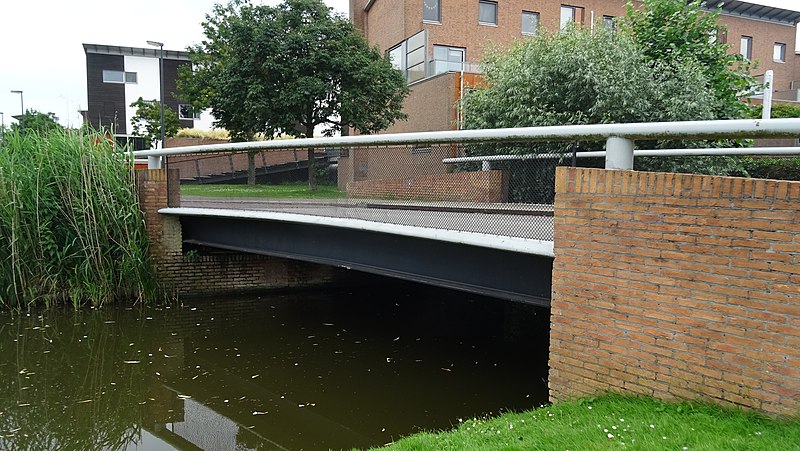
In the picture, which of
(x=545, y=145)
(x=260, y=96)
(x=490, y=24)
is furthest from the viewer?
(x=490, y=24)

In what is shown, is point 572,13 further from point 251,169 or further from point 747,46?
point 251,169

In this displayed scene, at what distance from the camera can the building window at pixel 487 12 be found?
27263 millimetres

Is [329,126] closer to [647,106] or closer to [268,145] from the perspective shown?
[647,106]

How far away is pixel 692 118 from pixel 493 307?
545cm

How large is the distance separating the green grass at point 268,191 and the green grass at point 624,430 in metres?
3.87

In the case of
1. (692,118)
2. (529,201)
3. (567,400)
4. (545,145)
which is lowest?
(567,400)

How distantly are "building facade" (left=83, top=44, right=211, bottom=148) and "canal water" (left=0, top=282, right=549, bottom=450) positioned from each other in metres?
37.2

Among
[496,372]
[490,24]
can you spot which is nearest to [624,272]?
[496,372]

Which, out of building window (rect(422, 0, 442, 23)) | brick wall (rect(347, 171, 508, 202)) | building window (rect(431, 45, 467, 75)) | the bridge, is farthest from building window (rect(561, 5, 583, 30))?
brick wall (rect(347, 171, 508, 202))

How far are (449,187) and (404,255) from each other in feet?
5.06

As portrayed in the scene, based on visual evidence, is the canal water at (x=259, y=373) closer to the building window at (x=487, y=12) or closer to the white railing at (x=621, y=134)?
the white railing at (x=621, y=134)

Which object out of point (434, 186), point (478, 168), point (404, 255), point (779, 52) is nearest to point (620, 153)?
point (478, 168)

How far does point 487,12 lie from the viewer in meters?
27.4

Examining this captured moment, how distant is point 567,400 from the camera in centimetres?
478
